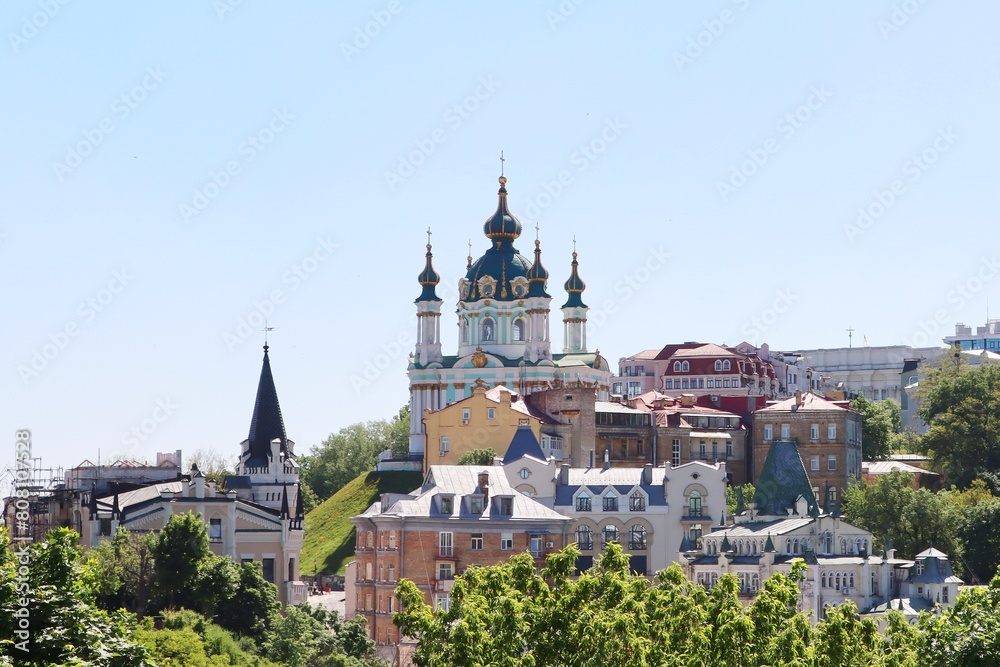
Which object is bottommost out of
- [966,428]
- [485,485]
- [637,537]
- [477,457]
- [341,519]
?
[637,537]

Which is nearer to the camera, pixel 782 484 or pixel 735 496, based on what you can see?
pixel 782 484

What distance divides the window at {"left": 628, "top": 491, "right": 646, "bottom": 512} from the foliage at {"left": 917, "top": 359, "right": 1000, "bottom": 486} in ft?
87.8

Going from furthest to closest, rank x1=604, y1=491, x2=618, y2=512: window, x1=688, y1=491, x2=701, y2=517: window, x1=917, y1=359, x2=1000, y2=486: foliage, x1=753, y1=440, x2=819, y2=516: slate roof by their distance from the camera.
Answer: x1=917, y1=359, x2=1000, y2=486: foliage
x1=753, y1=440, x2=819, y2=516: slate roof
x1=688, y1=491, x2=701, y2=517: window
x1=604, y1=491, x2=618, y2=512: window

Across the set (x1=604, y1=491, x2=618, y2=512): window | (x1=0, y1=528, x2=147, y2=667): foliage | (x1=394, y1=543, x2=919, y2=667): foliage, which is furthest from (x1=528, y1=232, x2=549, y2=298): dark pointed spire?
(x1=0, y1=528, x2=147, y2=667): foliage

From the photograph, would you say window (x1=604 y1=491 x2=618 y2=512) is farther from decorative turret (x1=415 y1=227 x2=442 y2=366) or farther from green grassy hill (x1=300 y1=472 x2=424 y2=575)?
decorative turret (x1=415 y1=227 x2=442 y2=366)

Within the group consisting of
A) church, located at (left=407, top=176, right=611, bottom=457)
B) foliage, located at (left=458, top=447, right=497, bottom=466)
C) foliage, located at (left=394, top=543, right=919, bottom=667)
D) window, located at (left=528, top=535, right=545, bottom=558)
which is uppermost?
church, located at (left=407, top=176, right=611, bottom=457)

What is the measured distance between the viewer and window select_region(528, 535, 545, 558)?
84.4 m

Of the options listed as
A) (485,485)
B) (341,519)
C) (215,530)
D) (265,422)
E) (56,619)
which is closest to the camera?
(56,619)

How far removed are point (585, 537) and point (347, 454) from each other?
2423 inches

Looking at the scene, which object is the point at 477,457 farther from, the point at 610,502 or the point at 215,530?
the point at 215,530

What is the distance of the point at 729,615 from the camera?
48.8m

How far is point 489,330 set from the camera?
136 m

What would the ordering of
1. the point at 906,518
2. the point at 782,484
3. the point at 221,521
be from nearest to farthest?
1. the point at 221,521
2. the point at 906,518
3. the point at 782,484

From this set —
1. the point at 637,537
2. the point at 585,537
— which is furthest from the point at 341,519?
the point at 637,537
